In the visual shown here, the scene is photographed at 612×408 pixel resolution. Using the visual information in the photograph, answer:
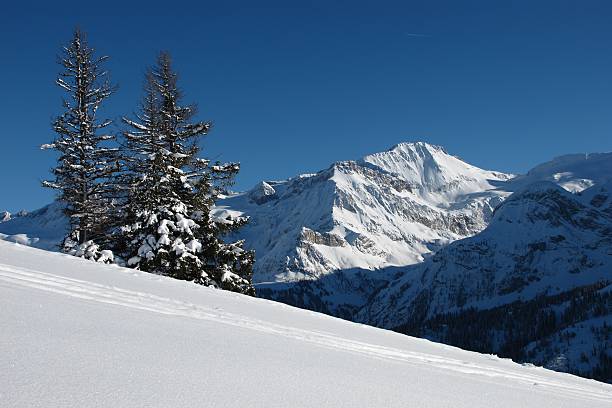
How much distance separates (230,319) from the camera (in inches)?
343

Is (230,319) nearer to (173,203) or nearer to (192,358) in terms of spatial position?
(192,358)

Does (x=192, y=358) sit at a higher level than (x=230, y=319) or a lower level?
lower

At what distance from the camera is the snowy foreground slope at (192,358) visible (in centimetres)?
419

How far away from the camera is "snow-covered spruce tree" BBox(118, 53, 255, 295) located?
20.2m

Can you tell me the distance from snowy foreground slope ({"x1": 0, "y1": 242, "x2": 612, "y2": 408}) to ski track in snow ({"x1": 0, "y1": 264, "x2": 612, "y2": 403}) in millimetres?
39

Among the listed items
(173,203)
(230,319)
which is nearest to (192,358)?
(230,319)

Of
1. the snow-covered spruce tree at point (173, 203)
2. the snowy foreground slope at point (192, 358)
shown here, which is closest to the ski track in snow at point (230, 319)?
the snowy foreground slope at point (192, 358)

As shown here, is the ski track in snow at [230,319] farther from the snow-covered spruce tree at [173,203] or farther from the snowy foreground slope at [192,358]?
the snow-covered spruce tree at [173,203]

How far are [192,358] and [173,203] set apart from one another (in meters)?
16.0

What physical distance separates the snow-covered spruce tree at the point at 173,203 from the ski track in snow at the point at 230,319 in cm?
1108

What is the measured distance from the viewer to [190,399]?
4168 millimetres

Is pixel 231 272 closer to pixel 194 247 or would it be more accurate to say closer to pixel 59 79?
pixel 194 247

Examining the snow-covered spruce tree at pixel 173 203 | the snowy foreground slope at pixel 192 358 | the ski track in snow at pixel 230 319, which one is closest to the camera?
the snowy foreground slope at pixel 192 358

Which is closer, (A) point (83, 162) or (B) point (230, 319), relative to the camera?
(B) point (230, 319)
